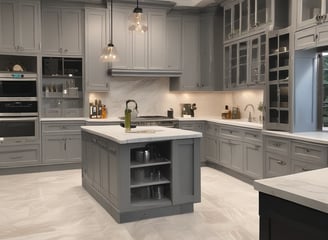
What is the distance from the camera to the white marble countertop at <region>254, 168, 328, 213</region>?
1452 mm

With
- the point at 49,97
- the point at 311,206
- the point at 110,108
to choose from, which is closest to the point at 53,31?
the point at 49,97

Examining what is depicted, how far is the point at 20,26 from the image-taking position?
19.6 feet

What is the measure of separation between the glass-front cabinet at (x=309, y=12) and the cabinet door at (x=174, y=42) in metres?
3.07

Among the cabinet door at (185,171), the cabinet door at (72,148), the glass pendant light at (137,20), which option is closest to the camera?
the glass pendant light at (137,20)

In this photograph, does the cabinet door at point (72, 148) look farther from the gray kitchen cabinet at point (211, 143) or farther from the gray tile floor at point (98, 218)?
the gray kitchen cabinet at point (211, 143)

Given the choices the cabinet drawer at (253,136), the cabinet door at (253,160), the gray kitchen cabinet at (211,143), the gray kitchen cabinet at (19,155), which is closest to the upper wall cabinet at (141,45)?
the gray kitchen cabinet at (211,143)

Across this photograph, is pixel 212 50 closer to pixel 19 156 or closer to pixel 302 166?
pixel 302 166

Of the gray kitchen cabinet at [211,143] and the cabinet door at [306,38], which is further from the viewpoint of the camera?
the gray kitchen cabinet at [211,143]

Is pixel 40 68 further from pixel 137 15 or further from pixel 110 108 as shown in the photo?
pixel 137 15

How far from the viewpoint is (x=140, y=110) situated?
7102 millimetres

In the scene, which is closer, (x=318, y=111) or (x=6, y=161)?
(x=318, y=111)

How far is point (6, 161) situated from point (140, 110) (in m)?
2.58

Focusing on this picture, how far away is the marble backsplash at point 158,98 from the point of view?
688 cm

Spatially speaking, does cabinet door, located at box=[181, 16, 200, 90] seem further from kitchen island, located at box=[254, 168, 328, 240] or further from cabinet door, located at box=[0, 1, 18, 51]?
kitchen island, located at box=[254, 168, 328, 240]
